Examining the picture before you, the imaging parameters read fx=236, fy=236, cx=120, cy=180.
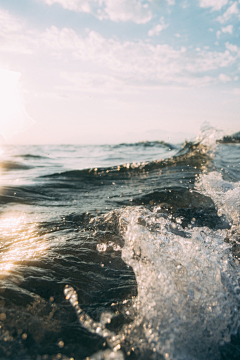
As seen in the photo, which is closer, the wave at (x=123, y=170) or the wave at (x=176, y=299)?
the wave at (x=176, y=299)

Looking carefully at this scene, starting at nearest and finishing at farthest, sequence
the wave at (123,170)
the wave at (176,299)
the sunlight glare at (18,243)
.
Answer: the wave at (176,299) → the sunlight glare at (18,243) → the wave at (123,170)

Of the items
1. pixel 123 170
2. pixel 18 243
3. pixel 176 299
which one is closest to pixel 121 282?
pixel 176 299

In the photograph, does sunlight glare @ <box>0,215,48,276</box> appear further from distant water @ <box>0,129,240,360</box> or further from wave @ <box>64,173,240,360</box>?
wave @ <box>64,173,240,360</box>

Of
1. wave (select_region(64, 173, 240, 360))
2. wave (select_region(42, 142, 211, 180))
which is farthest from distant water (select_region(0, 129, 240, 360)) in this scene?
wave (select_region(42, 142, 211, 180))

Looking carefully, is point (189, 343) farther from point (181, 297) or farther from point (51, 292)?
point (51, 292)

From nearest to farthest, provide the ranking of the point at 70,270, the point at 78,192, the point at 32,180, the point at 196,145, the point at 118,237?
the point at 70,270
the point at 118,237
the point at 78,192
the point at 32,180
the point at 196,145

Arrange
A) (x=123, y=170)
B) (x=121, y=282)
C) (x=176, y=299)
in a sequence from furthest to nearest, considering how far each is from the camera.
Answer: (x=123, y=170) → (x=121, y=282) → (x=176, y=299)

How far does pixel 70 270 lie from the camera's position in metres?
2.55

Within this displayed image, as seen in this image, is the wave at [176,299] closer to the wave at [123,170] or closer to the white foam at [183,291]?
the white foam at [183,291]

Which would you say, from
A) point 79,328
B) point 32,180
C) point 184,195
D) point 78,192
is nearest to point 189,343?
point 79,328

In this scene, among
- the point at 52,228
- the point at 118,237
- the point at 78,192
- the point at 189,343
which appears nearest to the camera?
the point at 189,343

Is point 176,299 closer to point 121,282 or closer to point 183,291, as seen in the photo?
point 183,291

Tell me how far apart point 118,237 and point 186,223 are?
120 cm

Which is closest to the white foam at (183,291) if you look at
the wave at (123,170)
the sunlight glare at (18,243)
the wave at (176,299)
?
the wave at (176,299)
